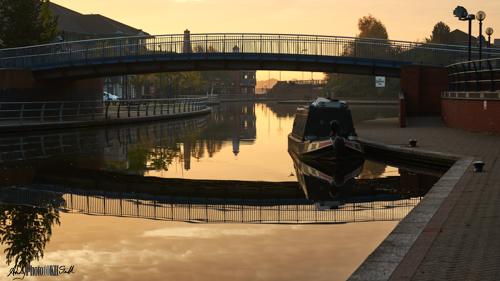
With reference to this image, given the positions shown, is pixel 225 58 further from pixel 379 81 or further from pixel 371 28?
pixel 371 28

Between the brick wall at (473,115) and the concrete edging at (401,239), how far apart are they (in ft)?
38.0

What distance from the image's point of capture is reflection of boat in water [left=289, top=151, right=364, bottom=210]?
39.3 feet

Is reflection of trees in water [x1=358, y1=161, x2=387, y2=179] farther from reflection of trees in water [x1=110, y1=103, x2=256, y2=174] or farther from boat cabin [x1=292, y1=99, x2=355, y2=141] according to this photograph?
reflection of trees in water [x1=110, y1=103, x2=256, y2=174]

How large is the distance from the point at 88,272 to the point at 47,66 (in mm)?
33309

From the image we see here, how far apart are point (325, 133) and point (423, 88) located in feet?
51.7

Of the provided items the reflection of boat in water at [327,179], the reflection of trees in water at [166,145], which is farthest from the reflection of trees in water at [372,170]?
the reflection of trees in water at [166,145]

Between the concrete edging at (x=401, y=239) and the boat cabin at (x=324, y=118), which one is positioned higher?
the boat cabin at (x=324, y=118)

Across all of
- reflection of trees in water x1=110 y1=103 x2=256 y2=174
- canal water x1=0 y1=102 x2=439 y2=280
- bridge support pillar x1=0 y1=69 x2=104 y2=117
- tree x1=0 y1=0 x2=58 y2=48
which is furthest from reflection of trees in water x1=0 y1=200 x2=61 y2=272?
tree x1=0 y1=0 x2=58 y2=48

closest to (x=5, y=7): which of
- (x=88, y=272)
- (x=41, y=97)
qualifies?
(x=41, y=97)

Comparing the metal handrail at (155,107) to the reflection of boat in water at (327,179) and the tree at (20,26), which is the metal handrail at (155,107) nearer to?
the tree at (20,26)

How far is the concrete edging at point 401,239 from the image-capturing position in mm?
5867

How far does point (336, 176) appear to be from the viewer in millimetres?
15352

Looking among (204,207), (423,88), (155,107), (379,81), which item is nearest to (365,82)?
(379,81)

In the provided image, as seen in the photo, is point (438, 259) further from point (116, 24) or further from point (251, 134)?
point (116, 24)
